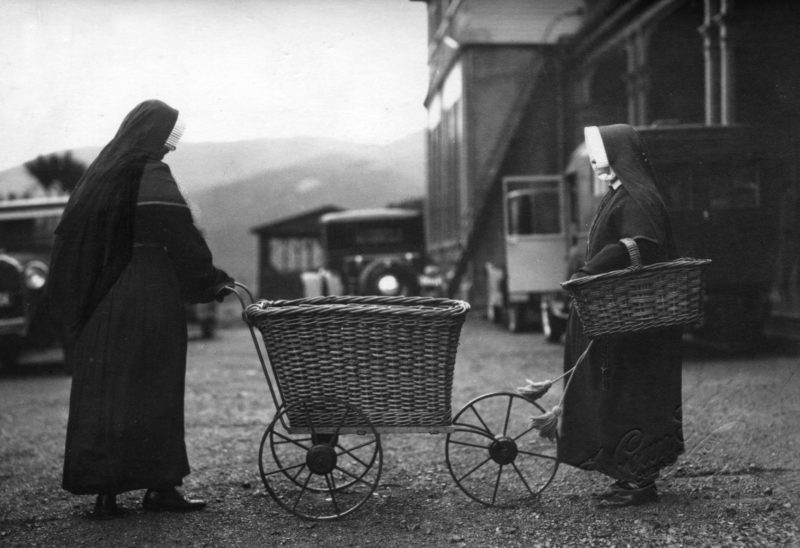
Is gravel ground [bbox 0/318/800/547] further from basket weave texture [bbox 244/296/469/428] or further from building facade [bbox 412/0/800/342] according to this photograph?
building facade [bbox 412/0/800/342]

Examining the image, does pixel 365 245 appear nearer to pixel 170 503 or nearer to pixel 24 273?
pixel 24 273

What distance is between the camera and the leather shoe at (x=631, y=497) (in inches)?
153

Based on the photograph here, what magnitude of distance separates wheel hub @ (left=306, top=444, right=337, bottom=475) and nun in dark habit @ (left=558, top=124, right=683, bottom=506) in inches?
47.4

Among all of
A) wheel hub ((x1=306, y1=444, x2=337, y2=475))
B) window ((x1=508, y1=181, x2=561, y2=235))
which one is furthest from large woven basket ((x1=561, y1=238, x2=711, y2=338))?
window ((x1=508, y1=181, x2=561, y2=235))

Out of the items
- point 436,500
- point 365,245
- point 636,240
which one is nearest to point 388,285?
point 365,245

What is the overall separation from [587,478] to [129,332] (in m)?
2.53

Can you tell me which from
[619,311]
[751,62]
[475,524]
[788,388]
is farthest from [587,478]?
[751,62]

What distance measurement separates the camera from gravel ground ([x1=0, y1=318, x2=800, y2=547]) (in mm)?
3520

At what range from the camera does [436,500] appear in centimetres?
415

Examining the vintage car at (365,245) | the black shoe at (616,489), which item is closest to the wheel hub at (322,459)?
the black shoe at (616,489)

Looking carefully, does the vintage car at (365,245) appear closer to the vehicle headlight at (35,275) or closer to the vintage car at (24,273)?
the vintage car at (24,273)

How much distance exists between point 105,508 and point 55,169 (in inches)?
408

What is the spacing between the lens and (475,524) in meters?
3.71

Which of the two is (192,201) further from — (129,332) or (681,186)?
(681,186)
